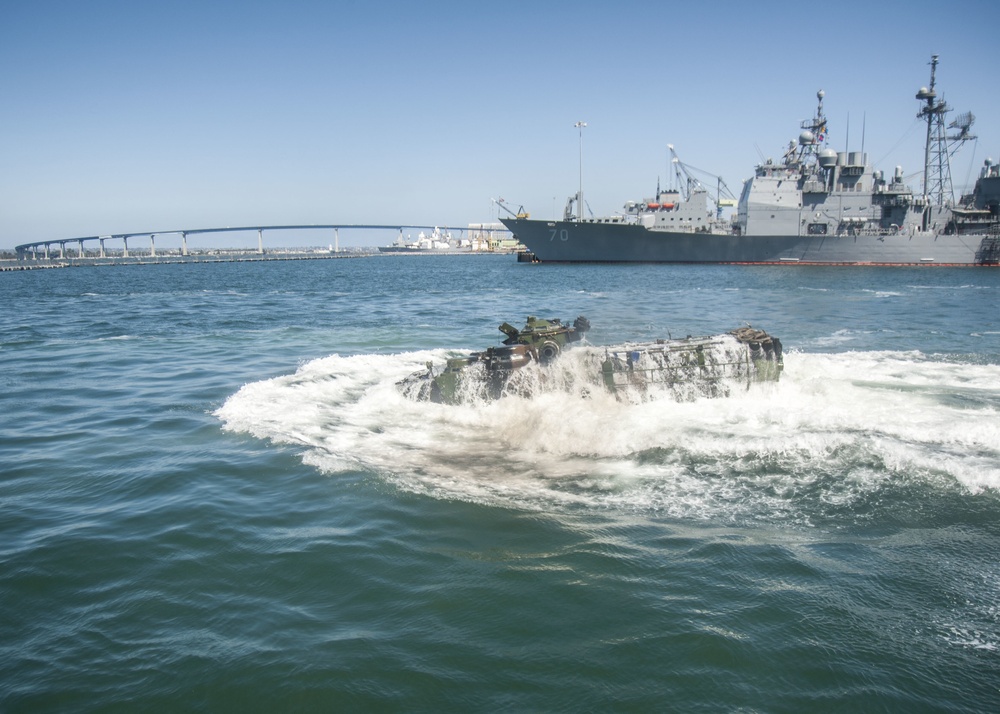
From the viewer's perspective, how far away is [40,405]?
51.5 feet

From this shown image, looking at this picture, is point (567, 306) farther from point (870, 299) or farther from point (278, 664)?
point (278, 664)

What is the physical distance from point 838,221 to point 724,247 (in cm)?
1255

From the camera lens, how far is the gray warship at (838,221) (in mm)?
70250

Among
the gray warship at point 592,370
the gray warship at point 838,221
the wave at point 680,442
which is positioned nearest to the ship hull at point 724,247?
the gray warship at point 838,221

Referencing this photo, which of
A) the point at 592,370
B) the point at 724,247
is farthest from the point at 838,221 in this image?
the point at 592,370

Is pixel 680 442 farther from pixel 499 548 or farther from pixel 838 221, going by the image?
pixel 838 221

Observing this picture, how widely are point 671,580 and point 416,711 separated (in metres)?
3.15

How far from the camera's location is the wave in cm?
942

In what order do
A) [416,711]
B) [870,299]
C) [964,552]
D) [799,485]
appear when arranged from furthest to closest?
1. [870,299]
2. [799,485]
3. [964,552]
4. [416,711]

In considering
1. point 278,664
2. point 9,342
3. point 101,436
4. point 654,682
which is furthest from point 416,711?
point 9,342

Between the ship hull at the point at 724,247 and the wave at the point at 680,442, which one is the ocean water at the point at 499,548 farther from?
the ship hull at the point at 724,247

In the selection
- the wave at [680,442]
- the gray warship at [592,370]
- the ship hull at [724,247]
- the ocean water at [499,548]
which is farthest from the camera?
the ship hull at [724,247]

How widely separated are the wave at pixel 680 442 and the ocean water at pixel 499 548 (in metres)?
0.07

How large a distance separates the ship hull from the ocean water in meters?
59.9
